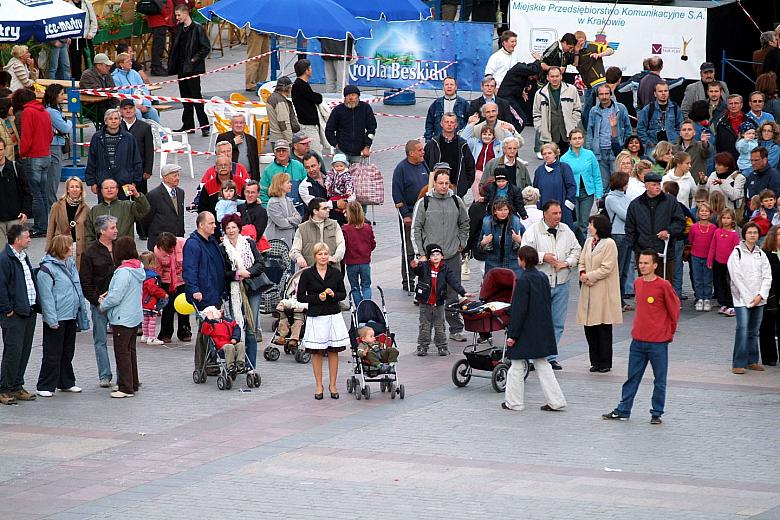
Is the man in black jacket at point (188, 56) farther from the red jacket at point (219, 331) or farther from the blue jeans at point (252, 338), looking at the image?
the red jacket at point (219, 331)

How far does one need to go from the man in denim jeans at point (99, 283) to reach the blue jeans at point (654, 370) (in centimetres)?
506

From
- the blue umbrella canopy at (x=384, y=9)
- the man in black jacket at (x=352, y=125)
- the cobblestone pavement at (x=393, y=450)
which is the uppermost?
the blue umbrella canopy at (x=384, y=9)

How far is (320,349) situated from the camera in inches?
557

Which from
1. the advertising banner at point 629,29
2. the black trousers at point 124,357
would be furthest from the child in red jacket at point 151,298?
the advertising banner at point 629,29

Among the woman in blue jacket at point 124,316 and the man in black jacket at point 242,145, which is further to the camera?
the man in black jacket at point 242,145

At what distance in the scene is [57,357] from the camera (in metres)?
14.5

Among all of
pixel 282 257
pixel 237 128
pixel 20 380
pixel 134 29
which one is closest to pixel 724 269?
pixel 282 257

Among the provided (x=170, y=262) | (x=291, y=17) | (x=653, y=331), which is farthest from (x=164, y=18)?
(x=653, y=331)

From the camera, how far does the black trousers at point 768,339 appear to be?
1597 centimetres

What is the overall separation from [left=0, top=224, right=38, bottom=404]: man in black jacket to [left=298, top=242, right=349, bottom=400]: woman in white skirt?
2563mm

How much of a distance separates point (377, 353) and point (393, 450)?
70.8 inches

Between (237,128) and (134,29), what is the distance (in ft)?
44.2

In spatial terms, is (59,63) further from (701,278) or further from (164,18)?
(701,278)

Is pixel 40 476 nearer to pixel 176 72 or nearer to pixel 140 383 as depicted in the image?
pixel 140 383
